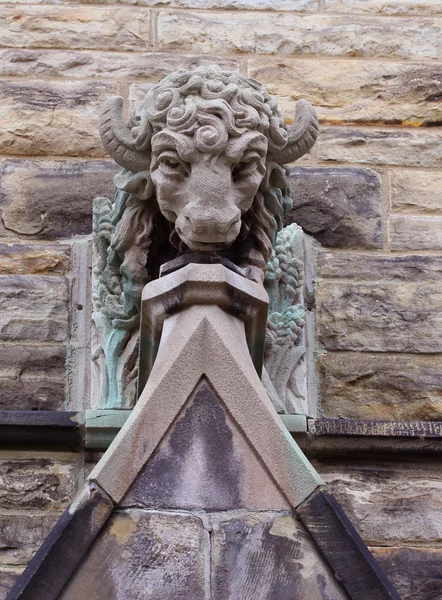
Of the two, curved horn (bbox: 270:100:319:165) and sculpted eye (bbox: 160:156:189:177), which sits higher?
curved horn (bbox: 270:100:319:165)

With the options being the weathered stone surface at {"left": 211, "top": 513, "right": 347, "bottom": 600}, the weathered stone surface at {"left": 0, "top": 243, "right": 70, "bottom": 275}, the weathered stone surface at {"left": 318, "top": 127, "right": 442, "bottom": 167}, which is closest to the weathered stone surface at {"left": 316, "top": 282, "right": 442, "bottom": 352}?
the weathered stone surface at {"left": 318, "top": 127, "right": 442, "bottom": 167}

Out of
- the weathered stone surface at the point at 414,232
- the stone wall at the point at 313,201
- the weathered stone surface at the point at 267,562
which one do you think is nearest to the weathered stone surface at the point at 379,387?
the stone wall at the point at 313,201

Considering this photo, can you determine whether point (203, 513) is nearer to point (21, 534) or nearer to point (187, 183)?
point (187, 183)

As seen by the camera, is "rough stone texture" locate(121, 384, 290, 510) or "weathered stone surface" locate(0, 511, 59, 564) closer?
"rough stone texture" locate(121, 384, 290, 510)

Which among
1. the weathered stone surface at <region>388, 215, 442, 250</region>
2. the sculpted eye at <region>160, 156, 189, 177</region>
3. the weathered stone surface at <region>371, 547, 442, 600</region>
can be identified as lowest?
the weathered stone surface at <region>371, 547, 442, 600</region>

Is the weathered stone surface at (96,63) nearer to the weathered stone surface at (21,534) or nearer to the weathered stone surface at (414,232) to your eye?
the weathered stone surface at (414,232)

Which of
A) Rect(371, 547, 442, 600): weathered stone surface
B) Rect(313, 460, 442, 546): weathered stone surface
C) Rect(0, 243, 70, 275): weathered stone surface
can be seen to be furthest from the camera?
Rect(0, 243, 70, 275): weathered stone surface

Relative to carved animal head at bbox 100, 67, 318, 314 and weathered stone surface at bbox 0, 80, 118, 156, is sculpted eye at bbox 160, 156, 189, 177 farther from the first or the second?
weathered stone surface at bbox 0, 80, 118, 156

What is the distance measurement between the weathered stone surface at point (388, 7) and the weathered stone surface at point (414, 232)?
31.0 inches

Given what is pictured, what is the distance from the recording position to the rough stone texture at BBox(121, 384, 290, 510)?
3.09m

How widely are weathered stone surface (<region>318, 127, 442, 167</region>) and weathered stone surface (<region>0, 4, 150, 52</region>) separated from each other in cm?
65

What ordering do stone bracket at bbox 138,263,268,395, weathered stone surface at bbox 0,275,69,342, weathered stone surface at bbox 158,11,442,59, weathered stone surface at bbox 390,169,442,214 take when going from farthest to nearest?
weathered stone surface at bbox 158,11,442,59 < weathered stone surface at bbox 390,169,442,214 < weathered stone surface at bbox 0,275,69,342 < stone bracket at bbox 138,263,268,395

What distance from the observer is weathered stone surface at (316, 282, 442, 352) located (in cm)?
434

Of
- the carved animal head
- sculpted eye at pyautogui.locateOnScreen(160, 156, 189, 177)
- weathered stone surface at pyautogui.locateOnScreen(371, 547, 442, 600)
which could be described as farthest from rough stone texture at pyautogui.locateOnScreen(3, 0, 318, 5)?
weathered stone surface at pyautogui.locateOnScreen(371, 547, 442, 600)
